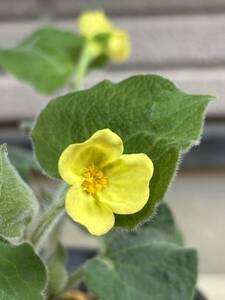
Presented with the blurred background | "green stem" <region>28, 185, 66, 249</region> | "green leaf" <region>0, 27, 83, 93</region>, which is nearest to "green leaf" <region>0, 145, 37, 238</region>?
"green stem" <region>28, 185, 66, 249</region>

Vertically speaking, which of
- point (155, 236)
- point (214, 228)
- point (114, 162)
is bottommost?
point (214, 228)

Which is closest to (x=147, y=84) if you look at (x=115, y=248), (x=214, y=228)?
(x=115, y=248)

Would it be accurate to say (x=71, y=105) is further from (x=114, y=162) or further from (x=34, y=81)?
(x=34, y=81)

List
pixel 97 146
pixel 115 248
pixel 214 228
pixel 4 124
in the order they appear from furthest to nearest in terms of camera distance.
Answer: pixel 4 124, pixel 214 228, pixel 115 248, pixel 97 146

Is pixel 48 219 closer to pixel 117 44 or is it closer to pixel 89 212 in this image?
pixel 89 212

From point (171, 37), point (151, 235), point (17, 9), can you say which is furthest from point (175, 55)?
point (151, 235)

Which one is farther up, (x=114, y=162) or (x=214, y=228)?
(x=114, y=162)

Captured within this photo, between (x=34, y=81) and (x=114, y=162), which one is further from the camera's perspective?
(x=34, y=81)
